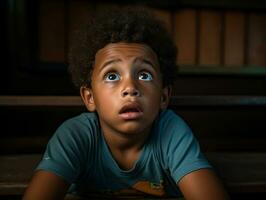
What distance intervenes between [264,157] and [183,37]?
44.2 inches

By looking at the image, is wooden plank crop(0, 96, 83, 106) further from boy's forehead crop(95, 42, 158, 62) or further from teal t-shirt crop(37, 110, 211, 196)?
boy's forehead crop(95, 42, 158, 62)

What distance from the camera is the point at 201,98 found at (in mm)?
1611

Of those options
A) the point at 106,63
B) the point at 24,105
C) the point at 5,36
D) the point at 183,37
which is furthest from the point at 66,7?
the point at 106,63

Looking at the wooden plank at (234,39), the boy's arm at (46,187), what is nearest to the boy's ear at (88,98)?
the boy's arm at (46,187)

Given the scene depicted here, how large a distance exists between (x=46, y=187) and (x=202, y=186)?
410mm

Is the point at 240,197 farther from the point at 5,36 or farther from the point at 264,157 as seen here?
the point at 5,36

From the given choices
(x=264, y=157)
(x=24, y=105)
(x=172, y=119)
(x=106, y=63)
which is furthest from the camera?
(x=264, y=157)

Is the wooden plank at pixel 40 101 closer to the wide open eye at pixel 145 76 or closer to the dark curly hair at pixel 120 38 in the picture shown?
the dark curly hair at pixel 120 38

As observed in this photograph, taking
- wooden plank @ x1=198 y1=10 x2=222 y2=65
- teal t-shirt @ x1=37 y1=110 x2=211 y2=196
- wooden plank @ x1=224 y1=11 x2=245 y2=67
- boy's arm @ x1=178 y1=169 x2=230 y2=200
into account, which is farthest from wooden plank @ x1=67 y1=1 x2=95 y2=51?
boy's arm @ x1=178 y1=169 x2=230 y2=200

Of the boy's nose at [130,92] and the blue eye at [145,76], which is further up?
the blue eye at [145,76]

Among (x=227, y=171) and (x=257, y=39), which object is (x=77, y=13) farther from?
(x=227, y=171)

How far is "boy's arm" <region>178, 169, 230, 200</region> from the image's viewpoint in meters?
0.97

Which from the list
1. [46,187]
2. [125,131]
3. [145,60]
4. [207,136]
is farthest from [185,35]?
[46,187]

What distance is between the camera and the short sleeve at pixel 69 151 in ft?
3.36
